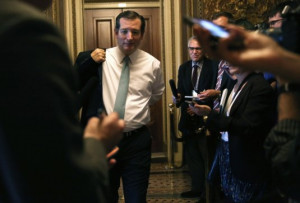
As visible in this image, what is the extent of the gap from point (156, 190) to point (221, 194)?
1.57 m

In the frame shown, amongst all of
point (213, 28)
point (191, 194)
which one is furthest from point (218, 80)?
point (213, 28)

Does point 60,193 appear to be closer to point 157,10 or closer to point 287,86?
point 287,86

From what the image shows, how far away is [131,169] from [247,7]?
369cm

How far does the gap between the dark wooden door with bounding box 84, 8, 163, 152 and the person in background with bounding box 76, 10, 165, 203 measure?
3996 mm

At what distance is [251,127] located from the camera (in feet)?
8.32

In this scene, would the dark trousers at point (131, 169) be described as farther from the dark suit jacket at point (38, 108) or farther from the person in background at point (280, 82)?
the dark suit jacket at point (38, 108)

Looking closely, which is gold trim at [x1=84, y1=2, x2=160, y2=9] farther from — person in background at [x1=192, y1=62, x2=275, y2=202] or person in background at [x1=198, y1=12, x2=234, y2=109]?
person in background at [x1=192, y1=62, x2=275, y2=202]

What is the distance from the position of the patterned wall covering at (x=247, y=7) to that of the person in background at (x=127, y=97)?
3.01 m

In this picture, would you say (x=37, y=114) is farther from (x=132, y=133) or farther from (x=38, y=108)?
(x=132, y=133)

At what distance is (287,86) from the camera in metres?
1.22

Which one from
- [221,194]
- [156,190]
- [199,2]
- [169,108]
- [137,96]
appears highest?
[199,2]

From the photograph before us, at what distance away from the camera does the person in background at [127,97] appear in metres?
2.94

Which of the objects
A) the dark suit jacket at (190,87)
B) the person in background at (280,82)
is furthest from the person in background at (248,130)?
the dark suit jacket at (190,87)

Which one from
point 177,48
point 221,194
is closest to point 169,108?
point 177,48
